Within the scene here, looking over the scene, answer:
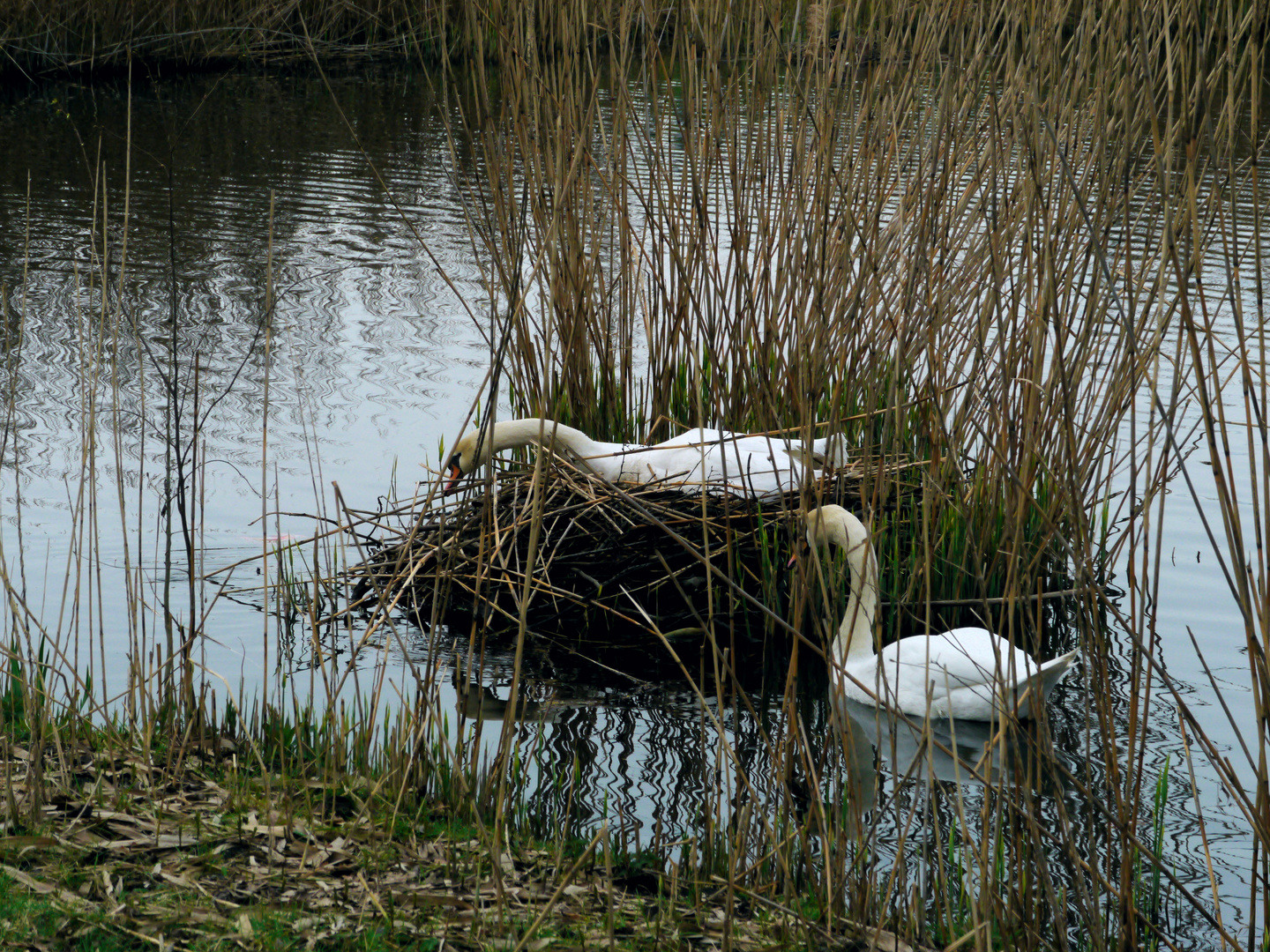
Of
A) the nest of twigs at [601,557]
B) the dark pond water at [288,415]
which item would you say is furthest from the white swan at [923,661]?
the nest of twigs at [601,557]

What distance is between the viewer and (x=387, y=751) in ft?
11.2

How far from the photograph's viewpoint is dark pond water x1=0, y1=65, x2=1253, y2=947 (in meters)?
3.96

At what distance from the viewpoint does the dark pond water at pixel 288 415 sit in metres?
3.96

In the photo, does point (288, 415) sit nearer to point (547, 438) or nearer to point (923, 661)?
point (547, 438)

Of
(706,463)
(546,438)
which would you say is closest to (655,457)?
(706,463)

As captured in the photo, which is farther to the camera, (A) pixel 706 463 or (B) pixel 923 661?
(A) pixel 706 463

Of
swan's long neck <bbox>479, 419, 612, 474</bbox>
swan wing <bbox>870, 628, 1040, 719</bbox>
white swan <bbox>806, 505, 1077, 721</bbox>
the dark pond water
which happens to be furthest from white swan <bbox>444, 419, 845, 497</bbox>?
swan wing <bbox>870, 628, 1040, 719</bbox>

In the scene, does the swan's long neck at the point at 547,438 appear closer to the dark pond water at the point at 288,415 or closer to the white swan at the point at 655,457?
the white swan at the point at 655,457

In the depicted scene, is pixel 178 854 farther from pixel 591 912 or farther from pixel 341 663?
pixel 341 663

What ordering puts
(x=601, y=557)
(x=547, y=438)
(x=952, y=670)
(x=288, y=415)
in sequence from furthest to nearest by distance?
(x=288, y=415), (x=601, y=557), (x=547, y=438), (x=952, y=670)

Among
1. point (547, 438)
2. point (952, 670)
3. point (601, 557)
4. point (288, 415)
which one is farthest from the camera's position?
point (288, 415)

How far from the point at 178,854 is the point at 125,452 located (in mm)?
4141

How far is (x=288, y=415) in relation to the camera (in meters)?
7.93

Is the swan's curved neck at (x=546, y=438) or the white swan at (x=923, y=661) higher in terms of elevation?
the swan's curved neck at (x=546, y=438)
